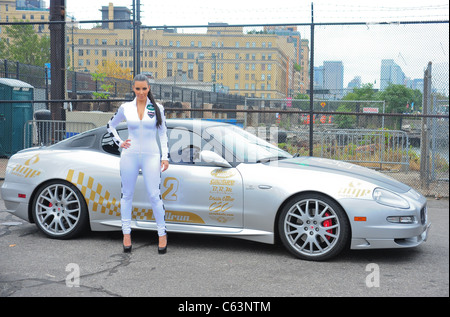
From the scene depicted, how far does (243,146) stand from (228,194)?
696mm

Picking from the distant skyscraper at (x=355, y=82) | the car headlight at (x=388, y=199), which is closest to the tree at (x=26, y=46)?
the distant skyscraper at (x=355, y=82)

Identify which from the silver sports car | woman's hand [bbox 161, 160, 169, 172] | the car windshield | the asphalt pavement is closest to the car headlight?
the silver sports car

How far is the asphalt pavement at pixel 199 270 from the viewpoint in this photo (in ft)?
14.2

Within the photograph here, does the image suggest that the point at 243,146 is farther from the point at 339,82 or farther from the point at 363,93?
the point at 363,93

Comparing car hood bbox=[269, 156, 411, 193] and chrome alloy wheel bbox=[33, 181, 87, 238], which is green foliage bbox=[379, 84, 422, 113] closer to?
car hood bbox=[269, 156, 411, 193]

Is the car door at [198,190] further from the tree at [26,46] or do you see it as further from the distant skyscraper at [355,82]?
the tree at [26,46]

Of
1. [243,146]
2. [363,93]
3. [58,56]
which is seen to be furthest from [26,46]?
[243,146]

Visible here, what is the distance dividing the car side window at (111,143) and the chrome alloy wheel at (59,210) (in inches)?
22.2

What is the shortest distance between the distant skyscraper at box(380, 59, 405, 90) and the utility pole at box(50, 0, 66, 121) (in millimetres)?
6674

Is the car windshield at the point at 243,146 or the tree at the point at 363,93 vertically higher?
the tree at the point at 363,93

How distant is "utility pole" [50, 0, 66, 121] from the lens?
12.0 meters
